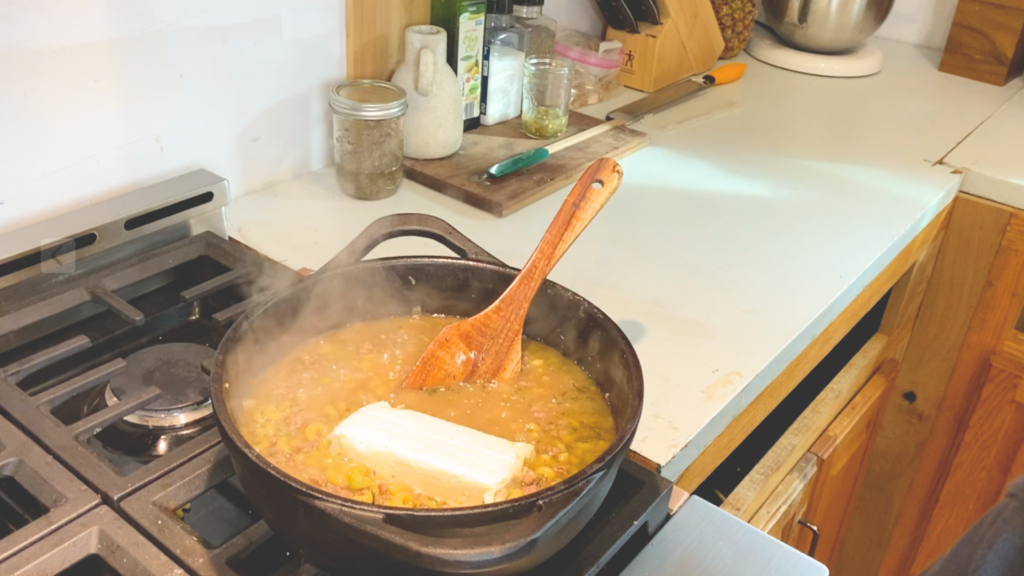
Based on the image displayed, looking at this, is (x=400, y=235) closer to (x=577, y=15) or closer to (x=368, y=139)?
(x=368, y=139)

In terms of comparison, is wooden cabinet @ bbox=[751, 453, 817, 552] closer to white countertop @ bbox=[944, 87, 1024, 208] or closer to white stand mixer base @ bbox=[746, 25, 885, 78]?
white countertop @ bbox=[944, 87, 1024, 208]

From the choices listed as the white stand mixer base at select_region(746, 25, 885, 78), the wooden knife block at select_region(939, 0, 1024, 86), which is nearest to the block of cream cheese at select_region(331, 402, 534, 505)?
the white stand mixer base at select_region(746, 25, 885, 78)

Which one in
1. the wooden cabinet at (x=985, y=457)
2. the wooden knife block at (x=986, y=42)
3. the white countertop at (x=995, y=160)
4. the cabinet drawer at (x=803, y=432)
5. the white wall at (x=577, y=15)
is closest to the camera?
the cabinet drawer at (x=803, y=432)

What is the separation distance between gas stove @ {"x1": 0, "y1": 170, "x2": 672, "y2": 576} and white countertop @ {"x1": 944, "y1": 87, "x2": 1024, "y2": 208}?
3.03 ft

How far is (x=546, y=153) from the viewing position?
4.15 ft

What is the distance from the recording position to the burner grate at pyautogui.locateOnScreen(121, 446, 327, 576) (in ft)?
2.04

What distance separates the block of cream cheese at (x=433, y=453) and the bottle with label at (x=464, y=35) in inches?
28.3

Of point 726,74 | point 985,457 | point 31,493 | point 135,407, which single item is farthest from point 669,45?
point 31,493

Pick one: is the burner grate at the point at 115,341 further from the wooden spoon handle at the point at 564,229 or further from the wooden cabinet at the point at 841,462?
the wooden cabinet at the point at 841,462

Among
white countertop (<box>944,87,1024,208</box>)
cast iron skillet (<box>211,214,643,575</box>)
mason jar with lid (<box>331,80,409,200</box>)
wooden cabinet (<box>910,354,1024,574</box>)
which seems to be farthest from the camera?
wooden cabinet (<box>910,354,1024,574</box>)

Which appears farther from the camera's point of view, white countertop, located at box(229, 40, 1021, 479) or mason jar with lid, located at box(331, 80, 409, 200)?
mason jar with lid, located at box(331, 80, 409, 200)

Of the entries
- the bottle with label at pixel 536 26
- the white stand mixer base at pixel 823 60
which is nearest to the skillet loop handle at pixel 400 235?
the bottle with label at pixel 536 26

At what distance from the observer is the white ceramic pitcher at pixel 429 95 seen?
1.18m

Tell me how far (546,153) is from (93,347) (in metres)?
0.66
